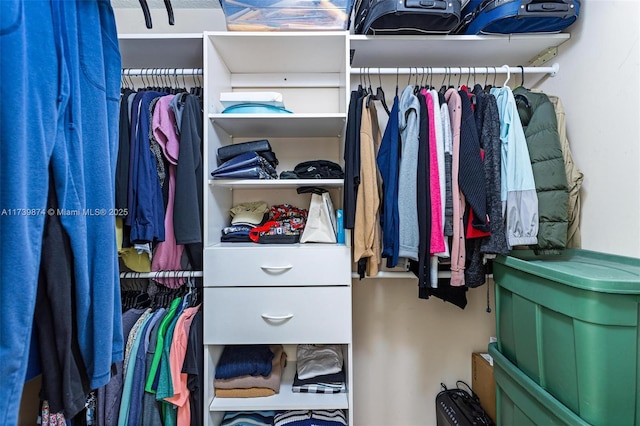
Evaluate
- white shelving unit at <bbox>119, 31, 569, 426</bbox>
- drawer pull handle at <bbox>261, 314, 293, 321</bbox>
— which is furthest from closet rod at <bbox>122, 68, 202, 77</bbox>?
drawer pull handle at <bbox>261, 314, 293, 321</bbox>

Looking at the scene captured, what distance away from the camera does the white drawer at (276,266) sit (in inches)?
51.4

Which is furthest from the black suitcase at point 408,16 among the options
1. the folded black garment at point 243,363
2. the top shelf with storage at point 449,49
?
the folded black garment at point 243,363

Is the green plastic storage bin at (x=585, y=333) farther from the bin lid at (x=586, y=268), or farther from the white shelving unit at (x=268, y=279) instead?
the white shelving unit at (x=268, y=279)

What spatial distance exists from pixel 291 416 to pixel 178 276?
81cm

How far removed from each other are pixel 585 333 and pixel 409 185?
2.26 feet

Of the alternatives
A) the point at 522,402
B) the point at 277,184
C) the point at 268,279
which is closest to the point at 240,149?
the point at 277,184

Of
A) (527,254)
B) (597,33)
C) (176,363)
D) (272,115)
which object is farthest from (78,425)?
(597,33)

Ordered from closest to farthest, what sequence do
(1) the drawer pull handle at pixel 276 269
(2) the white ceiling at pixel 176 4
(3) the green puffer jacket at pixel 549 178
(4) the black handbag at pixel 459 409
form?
(3) the green puffer jacket at pixel 549 178, (1) the drawer pull handle at pixel 276 269, (4) the black handbag at pixel 459 409, (2) the white ceiling at pixel 176 4

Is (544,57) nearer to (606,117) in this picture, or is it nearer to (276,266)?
(606,117)

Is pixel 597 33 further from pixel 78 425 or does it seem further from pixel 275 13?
pixel 78 425

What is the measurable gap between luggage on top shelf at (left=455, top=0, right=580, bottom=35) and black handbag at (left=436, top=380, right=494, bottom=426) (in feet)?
5.73

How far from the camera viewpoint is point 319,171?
1.46m

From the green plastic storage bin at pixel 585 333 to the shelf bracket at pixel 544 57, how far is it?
968mm

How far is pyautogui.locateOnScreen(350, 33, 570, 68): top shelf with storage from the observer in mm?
1380
